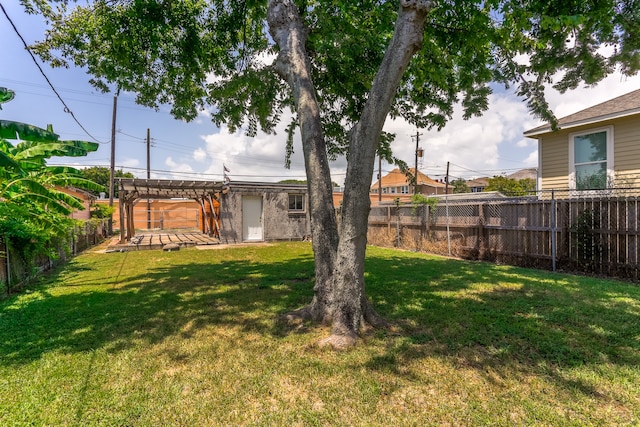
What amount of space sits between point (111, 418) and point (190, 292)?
371cm

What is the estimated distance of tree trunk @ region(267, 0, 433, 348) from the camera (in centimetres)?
350

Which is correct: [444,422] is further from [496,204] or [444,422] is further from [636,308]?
[496,204]

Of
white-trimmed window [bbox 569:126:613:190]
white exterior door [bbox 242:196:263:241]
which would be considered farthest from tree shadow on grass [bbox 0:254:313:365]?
white-trimmed window [bbox 569:126:613:190]

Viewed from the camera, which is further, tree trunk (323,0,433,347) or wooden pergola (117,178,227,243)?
wooden pergola (117,178,227,243)

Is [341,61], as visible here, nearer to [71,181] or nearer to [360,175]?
[360,175]

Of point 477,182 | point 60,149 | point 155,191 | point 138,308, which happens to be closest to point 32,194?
point 60,149

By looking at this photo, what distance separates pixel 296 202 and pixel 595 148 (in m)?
11.6

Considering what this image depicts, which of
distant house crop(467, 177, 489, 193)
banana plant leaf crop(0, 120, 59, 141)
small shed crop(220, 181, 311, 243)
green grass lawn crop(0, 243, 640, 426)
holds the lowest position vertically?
green grass lawn crop(0, 243, 640, 426)

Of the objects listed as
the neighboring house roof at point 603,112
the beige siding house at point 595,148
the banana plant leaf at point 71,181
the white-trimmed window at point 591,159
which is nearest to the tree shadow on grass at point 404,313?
the banana plant leaf at point 71,181

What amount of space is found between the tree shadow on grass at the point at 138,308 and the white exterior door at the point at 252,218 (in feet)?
24.3

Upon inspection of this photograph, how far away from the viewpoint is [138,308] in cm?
496

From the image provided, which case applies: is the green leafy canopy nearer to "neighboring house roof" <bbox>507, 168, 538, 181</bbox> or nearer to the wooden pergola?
the wooden pergola

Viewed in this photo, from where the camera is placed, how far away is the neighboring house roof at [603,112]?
8211 millimetres

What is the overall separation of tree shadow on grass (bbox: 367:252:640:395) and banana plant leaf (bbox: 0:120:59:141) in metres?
5.62
